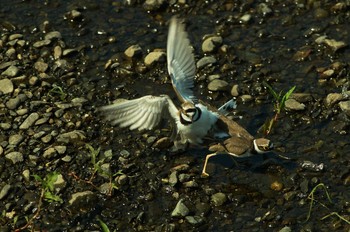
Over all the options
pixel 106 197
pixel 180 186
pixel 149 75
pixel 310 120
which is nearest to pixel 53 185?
pixel 106 197

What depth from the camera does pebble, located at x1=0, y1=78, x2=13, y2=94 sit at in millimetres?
8898

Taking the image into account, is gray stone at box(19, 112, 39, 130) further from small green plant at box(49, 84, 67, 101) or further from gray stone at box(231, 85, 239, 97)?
gray stone at box(231, 85, 239, 97)

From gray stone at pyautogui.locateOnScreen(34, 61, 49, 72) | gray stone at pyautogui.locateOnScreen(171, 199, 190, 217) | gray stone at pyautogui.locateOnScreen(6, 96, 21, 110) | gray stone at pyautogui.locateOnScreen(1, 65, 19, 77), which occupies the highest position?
gray stone at pyautogui.locateOnScreen(1, 65, 19, 77)

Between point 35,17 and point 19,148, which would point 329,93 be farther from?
point 35,17

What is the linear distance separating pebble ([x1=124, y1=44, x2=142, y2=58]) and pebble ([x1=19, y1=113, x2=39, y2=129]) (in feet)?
4.70

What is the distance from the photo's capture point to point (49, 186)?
7117 millimetres

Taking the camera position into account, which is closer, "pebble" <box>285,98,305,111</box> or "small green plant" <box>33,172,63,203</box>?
"small green plant" <box>33,172,63,203</box>

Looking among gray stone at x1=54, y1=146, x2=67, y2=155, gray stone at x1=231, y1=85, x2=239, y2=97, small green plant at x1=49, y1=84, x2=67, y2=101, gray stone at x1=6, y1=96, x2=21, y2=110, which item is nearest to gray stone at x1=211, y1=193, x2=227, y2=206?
gray stone at x1=231, y1=85, x2=239, y2=97

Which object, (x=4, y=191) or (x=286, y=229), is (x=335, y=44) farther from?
(x=4, y=191)

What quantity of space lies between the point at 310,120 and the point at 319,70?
34.7 inches

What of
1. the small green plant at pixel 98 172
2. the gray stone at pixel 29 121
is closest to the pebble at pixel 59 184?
the small green plant at pixel 98 172

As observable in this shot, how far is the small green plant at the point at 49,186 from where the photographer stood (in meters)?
7.08

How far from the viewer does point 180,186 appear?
7.60 metres

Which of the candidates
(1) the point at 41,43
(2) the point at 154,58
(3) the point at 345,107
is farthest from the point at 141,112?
(1) the point at 41,43
